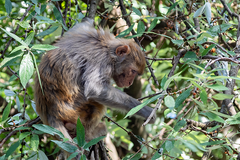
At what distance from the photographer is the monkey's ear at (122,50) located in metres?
3.76

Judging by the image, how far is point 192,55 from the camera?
115 inches

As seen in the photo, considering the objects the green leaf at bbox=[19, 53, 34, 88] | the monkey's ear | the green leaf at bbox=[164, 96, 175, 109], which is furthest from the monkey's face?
the green leaf at bbox=[19, 53, 34, 88]

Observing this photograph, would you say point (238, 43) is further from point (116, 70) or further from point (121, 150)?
point (121, 150)

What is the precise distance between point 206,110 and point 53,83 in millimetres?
2066

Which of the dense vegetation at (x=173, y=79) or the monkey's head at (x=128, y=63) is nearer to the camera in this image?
the dense vegetation at (x=173, y=79)

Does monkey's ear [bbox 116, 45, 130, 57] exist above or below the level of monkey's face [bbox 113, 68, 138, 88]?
above

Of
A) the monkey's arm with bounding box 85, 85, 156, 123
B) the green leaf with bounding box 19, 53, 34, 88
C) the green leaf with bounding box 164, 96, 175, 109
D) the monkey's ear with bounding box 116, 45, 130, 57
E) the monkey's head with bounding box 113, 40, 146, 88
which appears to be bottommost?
the monkey's arm with bounding box 85, 85, 156, 123

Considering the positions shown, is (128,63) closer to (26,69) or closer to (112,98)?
(112,98)

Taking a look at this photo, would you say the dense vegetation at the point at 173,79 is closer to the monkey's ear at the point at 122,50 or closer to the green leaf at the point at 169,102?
the green leaf at the point at 169,102

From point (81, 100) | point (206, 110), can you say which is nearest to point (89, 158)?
point (81, 100)

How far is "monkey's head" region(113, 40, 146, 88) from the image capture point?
3826mm

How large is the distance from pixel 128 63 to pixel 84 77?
2.45 ft

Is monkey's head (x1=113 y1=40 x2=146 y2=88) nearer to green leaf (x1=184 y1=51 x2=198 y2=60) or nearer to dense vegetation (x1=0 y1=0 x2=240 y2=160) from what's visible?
dense vegetation (x1=0 y1=0 x2=240 y2=160)

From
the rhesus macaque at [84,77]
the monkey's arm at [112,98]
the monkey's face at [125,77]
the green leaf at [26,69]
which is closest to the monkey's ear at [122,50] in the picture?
the rhesus macaque at [84,77]
